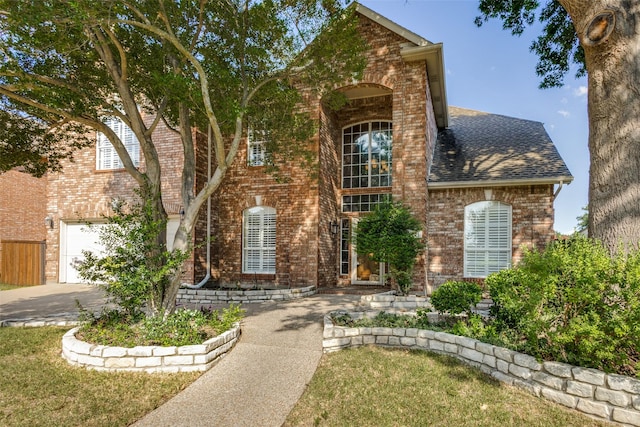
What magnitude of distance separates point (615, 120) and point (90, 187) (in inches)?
564

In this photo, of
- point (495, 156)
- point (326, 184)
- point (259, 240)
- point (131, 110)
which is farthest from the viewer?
point (495, 156)

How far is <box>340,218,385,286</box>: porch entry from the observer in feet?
37.7

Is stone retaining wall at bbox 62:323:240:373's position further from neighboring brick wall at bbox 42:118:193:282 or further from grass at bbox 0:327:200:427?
neighboring brick wall at bbox 42:118:193:282

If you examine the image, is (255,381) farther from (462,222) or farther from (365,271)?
(462,222)

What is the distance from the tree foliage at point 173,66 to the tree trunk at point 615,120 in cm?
440

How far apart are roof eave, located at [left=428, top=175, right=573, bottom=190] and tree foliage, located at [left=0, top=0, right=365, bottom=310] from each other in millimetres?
4693

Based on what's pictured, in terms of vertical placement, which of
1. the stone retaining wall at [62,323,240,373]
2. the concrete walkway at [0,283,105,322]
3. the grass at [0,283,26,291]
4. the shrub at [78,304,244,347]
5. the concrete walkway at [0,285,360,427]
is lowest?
the grass at [0,283,26,291]

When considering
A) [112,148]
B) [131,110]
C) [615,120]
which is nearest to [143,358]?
[131,110]

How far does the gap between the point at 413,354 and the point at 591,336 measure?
233 cm

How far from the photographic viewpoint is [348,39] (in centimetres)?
729

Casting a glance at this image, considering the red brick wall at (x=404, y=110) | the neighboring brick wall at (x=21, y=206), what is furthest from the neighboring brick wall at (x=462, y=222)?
the neighboring brick wall at (x=21, y=206)

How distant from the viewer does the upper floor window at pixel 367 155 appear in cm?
1192

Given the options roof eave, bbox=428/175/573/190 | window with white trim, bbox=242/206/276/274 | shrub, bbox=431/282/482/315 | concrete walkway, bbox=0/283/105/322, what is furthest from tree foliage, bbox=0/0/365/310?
roof eave, bbox=428/175/573/190

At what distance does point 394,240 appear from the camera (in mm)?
8211
